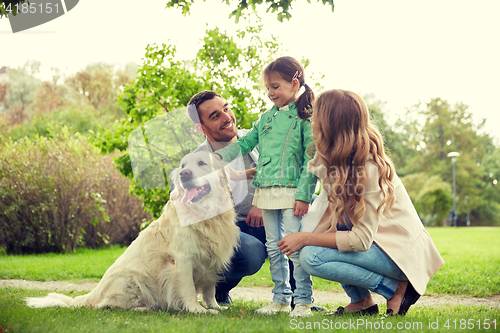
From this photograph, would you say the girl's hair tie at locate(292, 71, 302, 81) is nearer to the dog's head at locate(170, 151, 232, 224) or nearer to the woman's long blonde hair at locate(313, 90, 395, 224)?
the woman's long blonde hair at locate(313, 90, 395, 224)

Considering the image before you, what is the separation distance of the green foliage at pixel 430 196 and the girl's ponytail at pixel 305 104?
3429 centimetres

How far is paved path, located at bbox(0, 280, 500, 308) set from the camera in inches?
173

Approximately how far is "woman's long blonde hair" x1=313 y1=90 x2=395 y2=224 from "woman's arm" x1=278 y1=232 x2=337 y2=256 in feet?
0.60

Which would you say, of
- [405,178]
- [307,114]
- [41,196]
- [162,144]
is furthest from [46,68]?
[405,178]

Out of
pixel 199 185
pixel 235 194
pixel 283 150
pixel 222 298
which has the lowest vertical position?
pixel 222 298

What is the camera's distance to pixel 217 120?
3.80 m

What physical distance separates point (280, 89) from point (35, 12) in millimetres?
2163

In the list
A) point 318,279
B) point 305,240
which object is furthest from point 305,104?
point 318,279

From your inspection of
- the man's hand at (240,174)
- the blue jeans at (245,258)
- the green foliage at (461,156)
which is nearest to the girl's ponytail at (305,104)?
the man's hand at (240,174)

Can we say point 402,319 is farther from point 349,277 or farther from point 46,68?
point 46,68

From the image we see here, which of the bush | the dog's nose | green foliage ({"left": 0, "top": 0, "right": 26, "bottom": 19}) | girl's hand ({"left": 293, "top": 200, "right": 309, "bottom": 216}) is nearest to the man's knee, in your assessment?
girl's hand ({"left": 293, "top": 200, "right": 309, "bottom": 216})

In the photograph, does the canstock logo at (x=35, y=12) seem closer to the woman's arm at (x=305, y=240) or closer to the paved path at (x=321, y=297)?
the woman's arm at (x=305, y=240)

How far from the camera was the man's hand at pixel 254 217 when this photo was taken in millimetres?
3559

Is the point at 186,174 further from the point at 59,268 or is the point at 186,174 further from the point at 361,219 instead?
the point at 59,268
